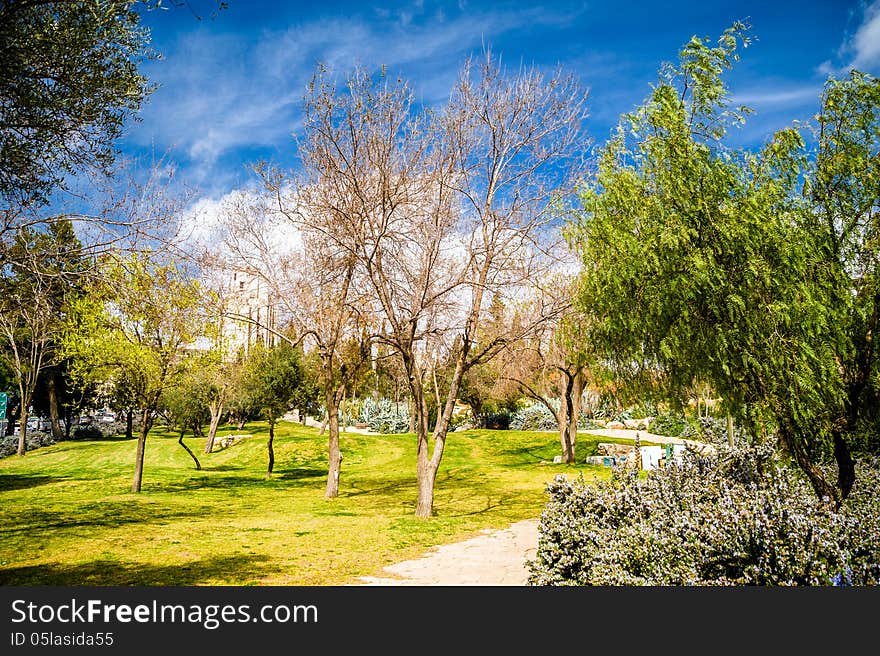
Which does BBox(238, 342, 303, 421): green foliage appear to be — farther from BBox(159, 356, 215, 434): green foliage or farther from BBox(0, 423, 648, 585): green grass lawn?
BBox(159, 356, 215, 434): green foliage

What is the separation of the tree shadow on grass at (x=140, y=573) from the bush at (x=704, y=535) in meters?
4.32

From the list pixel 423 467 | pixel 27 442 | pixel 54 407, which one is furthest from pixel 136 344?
pixel 54 407

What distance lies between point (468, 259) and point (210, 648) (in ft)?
33.2

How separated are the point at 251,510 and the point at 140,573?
7299 millimetres

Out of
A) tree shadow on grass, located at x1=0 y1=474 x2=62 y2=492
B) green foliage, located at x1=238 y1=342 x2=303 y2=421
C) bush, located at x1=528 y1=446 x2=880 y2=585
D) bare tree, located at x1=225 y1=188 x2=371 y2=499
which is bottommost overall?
tree shadow on grass, located at x1=0 y1=474 x2=62 y2=492

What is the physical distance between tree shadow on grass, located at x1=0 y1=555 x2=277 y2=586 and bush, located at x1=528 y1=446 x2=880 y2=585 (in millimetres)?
4317

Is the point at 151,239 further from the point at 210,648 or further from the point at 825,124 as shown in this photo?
the point at 825,124

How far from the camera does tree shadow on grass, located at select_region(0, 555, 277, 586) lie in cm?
757

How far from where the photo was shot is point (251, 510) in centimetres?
1521

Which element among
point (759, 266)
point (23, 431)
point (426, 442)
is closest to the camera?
point (759, 266)

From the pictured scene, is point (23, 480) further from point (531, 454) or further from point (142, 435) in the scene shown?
point (531, 454)

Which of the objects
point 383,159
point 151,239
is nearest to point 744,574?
point 151,239

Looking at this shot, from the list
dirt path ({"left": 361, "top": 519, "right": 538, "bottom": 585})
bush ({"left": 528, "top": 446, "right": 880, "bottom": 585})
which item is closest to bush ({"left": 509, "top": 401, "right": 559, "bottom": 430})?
dirt path ({"left": 361, "top": 519, "right": 538, "bottom": 585})

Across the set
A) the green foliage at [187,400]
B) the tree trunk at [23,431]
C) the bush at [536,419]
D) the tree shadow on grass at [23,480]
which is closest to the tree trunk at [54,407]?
the tree trunk at [23,431]
